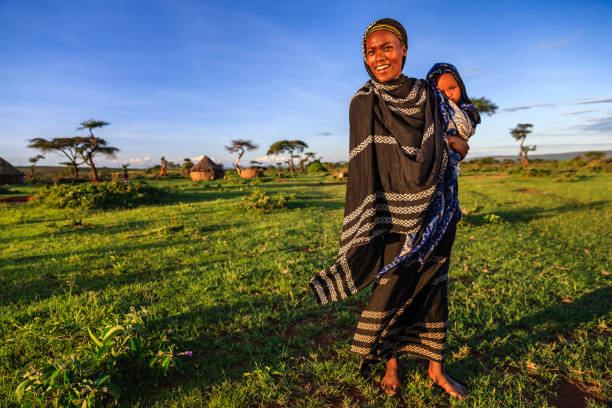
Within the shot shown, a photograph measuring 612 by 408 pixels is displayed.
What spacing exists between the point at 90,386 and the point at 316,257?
3.47 metres

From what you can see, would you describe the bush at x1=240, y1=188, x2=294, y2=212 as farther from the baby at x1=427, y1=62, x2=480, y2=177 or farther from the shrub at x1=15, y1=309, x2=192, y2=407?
the baby at x1=427, y1=62, x2=480, y2=177

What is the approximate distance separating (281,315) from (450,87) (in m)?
2.51

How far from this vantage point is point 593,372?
2.14 metres

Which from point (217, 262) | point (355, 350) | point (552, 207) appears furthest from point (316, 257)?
point (552, 207)

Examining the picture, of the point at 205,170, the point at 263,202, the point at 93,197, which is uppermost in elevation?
the point at 205,170

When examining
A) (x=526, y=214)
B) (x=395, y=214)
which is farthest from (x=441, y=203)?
(x=526, y=214)

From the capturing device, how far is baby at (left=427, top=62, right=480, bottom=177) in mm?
1772

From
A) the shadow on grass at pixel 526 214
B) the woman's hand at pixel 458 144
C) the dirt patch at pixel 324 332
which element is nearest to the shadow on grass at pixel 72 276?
the dirt patch at pixel 324 332

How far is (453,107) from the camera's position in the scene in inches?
70.1

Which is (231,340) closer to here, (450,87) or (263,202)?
(450,87)

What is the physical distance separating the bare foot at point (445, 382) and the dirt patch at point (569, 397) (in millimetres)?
554

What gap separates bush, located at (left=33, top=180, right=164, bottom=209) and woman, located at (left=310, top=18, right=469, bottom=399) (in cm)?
1131

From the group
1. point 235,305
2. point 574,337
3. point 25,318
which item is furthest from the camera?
point 235,305

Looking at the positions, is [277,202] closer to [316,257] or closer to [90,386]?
[316,257]
